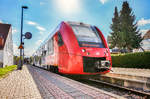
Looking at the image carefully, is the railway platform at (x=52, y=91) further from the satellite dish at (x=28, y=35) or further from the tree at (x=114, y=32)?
the tree at (x=114, y=32)

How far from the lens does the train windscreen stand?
6336 mm

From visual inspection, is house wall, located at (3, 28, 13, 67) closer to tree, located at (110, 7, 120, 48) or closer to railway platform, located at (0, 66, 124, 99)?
railway platform, located at (0, 66, 124, 99)

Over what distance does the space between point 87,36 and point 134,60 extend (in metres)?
8.39

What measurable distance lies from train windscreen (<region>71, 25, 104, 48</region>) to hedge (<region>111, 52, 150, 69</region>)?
703cm

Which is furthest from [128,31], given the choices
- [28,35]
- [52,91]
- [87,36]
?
[52,91]

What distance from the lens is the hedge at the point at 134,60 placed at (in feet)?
38.1

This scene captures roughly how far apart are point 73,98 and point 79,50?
117 inches

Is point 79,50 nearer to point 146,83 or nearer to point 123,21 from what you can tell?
point 146,83

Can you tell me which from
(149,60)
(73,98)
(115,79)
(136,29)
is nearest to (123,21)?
(136,29)

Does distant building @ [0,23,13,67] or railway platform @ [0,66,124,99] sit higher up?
distant building @ [0,23,13,67]

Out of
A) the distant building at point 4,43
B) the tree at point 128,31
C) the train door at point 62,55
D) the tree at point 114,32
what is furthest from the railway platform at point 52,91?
the tree at point 114,32

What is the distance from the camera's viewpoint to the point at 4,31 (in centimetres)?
2478

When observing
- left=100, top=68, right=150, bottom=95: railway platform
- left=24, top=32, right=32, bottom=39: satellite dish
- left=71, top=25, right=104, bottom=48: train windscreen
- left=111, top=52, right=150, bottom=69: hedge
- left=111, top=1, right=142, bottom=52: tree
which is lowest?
left=100, top=68, right=150, bottom=95: railway platform

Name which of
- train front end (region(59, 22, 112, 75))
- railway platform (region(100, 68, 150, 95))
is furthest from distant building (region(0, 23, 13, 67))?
railway platform (region(100, 68, 150, 95))
